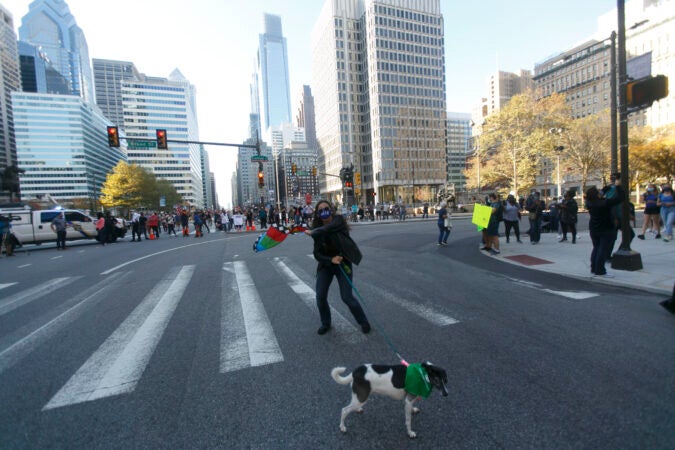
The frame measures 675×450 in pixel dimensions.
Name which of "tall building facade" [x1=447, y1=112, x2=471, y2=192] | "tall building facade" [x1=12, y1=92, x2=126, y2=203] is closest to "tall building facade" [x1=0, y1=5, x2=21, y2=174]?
"tall building facade" [x1=12, y1=92, x2=126, y2=203]

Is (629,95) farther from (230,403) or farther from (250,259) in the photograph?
(250,259)

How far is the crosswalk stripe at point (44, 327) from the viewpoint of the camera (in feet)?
12.8

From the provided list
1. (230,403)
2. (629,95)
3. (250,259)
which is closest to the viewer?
(230,403)

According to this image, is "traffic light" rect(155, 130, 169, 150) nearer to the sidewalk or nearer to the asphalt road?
the asphalt road

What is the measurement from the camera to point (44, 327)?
4.80m

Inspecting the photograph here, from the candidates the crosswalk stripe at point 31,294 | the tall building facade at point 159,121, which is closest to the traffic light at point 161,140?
the crosswalk stripe at point 31,294

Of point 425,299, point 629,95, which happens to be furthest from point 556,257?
point 425,299

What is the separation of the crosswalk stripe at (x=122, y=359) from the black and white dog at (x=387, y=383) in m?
2.25

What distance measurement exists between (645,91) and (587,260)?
4.10 meters

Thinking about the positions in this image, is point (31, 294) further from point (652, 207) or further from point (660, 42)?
A: point (660, 42)

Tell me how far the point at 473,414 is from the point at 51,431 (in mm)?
3342

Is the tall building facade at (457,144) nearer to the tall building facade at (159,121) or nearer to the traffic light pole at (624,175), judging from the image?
the tall building facade at (159,121)

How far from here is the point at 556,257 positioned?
9.03m

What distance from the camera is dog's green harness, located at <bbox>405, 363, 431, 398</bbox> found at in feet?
7.10
